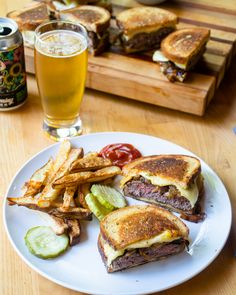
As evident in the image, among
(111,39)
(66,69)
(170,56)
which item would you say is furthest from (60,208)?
(111,39)

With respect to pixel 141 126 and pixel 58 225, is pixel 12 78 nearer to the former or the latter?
pixel 141 126

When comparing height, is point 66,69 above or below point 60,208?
above

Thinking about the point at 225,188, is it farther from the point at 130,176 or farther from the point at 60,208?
the point at 60,208

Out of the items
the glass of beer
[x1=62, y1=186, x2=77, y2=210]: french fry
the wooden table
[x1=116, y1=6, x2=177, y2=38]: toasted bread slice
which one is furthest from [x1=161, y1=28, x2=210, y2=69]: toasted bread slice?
[x1=62, y1=186, x2=77, y2=210]: french fry

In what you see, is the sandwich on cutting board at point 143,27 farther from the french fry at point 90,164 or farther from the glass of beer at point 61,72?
the french fry at point 90,164

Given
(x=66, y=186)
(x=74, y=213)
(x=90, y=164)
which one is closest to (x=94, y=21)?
(x=90, y=164)

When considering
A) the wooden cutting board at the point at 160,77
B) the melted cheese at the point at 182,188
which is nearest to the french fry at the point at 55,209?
the melted cheese at the point at 182,188

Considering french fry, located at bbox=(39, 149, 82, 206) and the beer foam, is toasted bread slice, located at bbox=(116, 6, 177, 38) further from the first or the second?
french fry, located at bbox=(39, 149, 82, 206)
